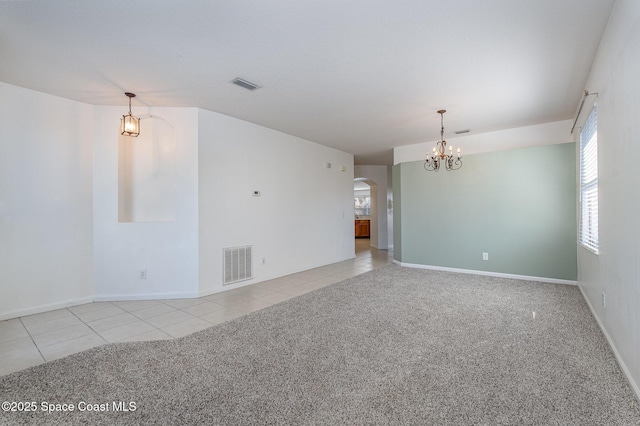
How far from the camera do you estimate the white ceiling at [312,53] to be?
2.16 meters

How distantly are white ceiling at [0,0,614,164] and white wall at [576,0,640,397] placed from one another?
31cm

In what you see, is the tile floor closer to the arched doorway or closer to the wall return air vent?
the wall return air vent

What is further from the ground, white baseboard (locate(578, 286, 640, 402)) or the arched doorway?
the arched doorway

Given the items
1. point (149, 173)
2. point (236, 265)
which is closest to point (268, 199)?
point (236, 265)

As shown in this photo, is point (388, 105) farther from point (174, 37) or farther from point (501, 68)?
point (174, 37)

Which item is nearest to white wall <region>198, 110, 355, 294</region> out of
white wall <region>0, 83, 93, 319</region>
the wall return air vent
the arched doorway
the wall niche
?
the wall return air vent

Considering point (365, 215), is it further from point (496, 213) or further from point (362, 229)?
point (496, 213)

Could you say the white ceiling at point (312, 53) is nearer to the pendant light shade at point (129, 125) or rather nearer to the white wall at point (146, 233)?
the pendant light shade at point (129, 125)

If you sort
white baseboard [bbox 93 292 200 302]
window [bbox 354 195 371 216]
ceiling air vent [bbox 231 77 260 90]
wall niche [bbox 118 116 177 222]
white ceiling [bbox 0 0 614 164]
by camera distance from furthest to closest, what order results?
window [bbox 354 195 371 216]
wall niche [bbox 118 116 177 222]
white baseboard [bbox 93 292 200 302]
ceiling air vent [bbox 231 77 260 90]
white ceiling [bbox 0 0 614 164]

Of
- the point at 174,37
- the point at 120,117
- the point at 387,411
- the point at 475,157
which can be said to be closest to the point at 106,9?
the point at 174,37

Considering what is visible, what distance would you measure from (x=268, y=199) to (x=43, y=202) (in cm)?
308

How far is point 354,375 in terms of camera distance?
6.85 ft

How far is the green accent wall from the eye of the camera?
462cm

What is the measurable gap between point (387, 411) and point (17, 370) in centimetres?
286
